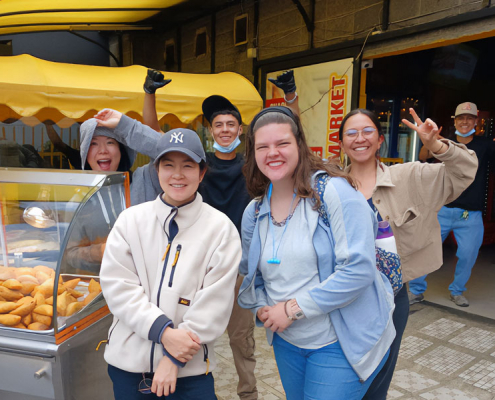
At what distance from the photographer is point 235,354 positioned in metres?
2.60

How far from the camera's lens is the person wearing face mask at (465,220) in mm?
4379

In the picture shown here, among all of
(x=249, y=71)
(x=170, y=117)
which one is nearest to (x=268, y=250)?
(x=170, y=117)

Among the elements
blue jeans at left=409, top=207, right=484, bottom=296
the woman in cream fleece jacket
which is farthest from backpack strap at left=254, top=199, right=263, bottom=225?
blue jeans at left=409, top=207, right=484, bottom=296

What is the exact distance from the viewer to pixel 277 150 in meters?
1.53

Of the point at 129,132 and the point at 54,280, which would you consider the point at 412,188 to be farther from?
the point at 54,280

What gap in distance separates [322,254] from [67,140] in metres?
8.45

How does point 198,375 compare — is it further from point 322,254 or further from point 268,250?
→ point 322,254

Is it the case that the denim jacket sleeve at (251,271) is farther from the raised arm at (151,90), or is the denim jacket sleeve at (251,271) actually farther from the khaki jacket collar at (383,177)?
the raised arm at (151,90)

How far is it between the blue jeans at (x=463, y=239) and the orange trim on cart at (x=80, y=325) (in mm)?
3734

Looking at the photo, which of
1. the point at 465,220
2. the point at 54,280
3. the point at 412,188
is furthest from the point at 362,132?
the point at 465,220

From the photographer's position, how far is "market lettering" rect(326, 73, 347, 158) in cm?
557

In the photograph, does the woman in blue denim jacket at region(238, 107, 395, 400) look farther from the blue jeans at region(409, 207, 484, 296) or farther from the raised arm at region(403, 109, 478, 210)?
the blue jeans at region(409, 207, 484, 296)

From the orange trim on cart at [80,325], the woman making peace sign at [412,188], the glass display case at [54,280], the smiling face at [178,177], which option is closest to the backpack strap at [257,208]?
the smiling face at [178,177]

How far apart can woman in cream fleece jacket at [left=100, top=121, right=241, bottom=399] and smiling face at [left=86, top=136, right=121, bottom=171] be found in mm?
850
